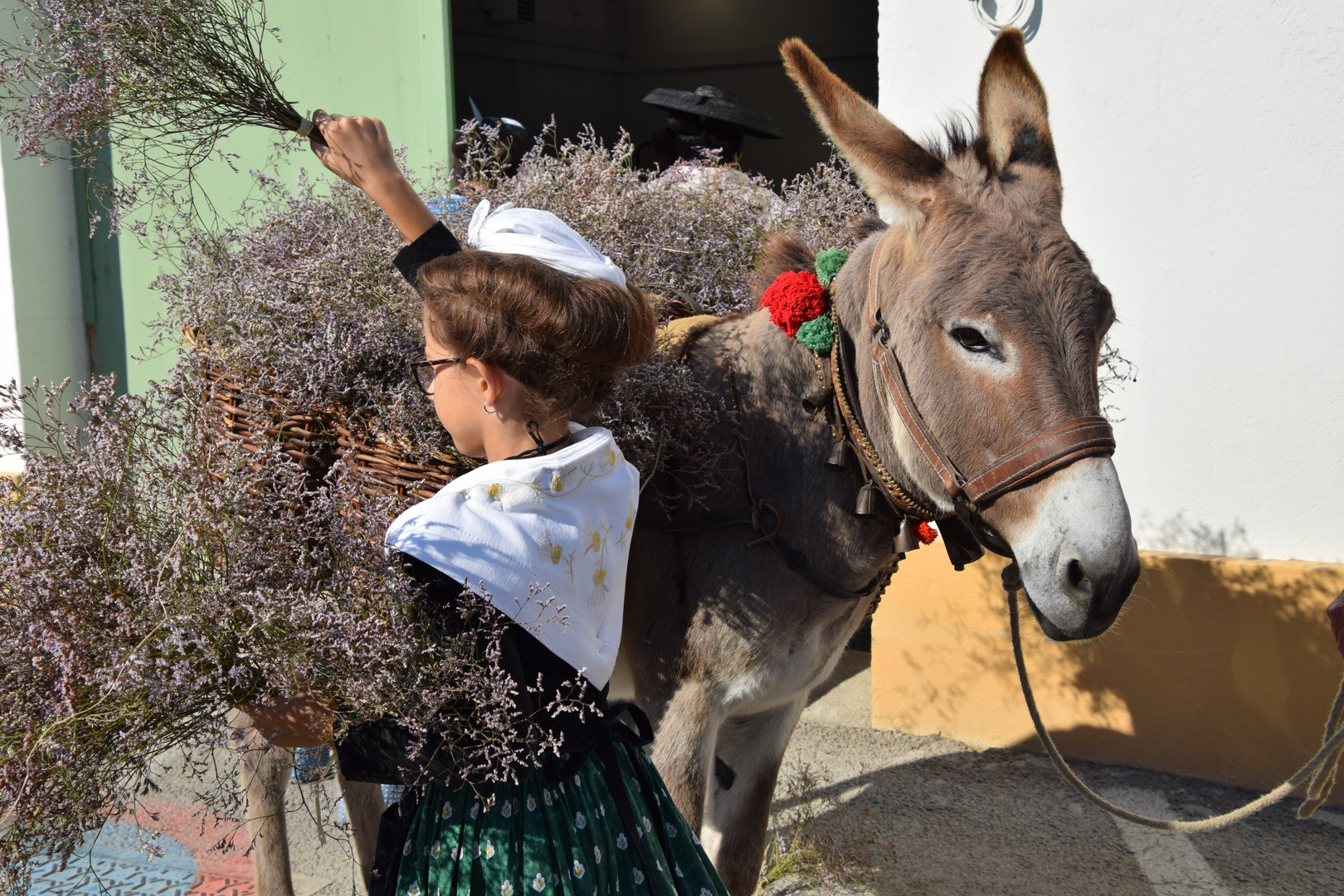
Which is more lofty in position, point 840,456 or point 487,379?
point 487,379

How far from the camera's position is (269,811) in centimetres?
232

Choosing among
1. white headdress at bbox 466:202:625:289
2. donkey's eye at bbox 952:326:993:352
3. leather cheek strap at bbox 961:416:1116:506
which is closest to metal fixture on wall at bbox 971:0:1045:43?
donkey's eye at bbox 952:326:993:352

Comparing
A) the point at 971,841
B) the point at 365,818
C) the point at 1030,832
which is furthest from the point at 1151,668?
the point at 365,818

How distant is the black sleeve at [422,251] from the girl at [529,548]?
0.08 meters

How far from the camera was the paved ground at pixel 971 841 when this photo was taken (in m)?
2.83

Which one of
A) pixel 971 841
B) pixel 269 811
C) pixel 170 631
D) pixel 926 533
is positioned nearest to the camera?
pixel 170 631

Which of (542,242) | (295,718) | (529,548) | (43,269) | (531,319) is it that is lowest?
(295,718)

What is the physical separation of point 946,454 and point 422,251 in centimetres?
98

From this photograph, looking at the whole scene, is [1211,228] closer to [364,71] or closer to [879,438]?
[879,438]

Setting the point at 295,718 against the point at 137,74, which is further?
the point at 137,74

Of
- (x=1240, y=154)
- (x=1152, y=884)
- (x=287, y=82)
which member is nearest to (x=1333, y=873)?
(x=1152, y=884)

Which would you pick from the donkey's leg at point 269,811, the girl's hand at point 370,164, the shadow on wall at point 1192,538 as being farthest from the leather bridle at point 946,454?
the shadow on wall at point 1192,538

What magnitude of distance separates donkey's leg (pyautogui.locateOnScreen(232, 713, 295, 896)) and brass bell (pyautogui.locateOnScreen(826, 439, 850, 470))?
1.56 m

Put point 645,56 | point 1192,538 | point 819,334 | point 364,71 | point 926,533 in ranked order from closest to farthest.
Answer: point 819,334 < point 926,533 < point 1192,538 < point 364,71 < point 645,56
